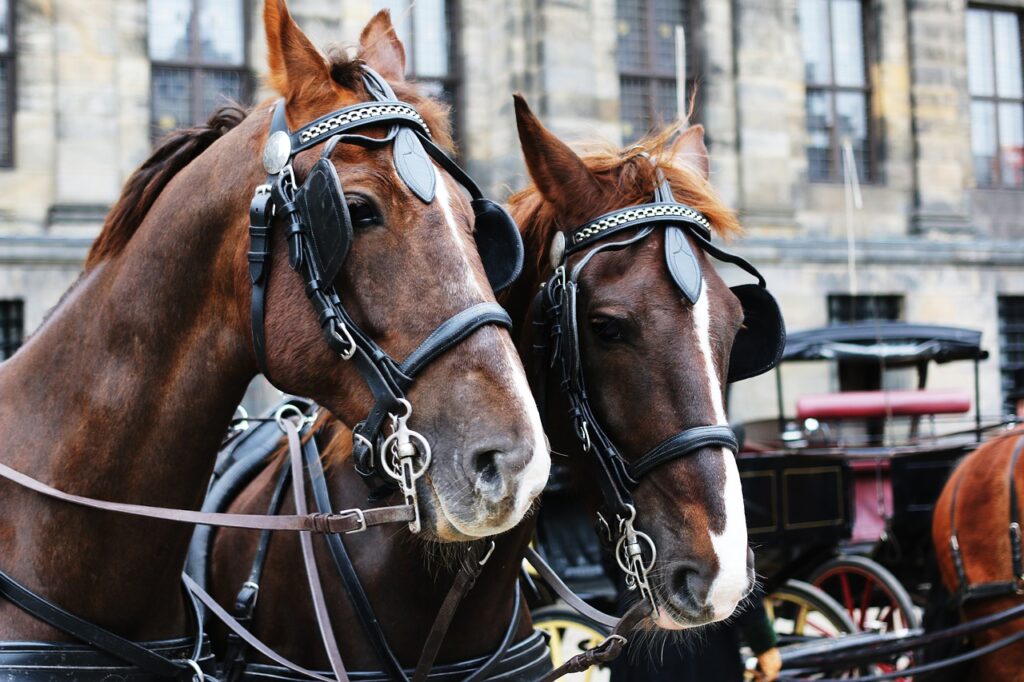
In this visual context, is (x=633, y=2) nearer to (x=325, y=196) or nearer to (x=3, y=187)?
(x=3, y=187)

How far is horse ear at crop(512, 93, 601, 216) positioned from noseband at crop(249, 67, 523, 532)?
2.07 feet

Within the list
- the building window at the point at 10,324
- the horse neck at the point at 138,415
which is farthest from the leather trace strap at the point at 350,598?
the building window at the point at 10,324

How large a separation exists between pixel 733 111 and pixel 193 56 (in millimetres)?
7179

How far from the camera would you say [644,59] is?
1441cm

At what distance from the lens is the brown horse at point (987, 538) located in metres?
4.42

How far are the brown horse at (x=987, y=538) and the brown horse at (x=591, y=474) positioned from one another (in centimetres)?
242

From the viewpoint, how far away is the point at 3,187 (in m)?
11.6

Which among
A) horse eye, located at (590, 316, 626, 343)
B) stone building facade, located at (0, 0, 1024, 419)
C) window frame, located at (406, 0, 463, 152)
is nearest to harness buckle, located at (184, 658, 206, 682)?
horse eye, located at (590, 316, 626, 343)

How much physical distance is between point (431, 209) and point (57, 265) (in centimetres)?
1061

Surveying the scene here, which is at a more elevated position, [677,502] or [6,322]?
[6,322]

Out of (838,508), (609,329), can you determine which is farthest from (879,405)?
(609,329)

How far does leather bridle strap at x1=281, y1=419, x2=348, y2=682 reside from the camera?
2.28 metres

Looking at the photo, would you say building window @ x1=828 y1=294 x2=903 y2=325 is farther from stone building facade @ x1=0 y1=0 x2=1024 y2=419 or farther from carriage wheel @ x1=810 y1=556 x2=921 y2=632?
carriage wheel @ x1=810 y1=556 x2=921 y2=632

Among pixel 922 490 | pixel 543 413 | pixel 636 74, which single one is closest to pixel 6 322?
pixel 636 74
